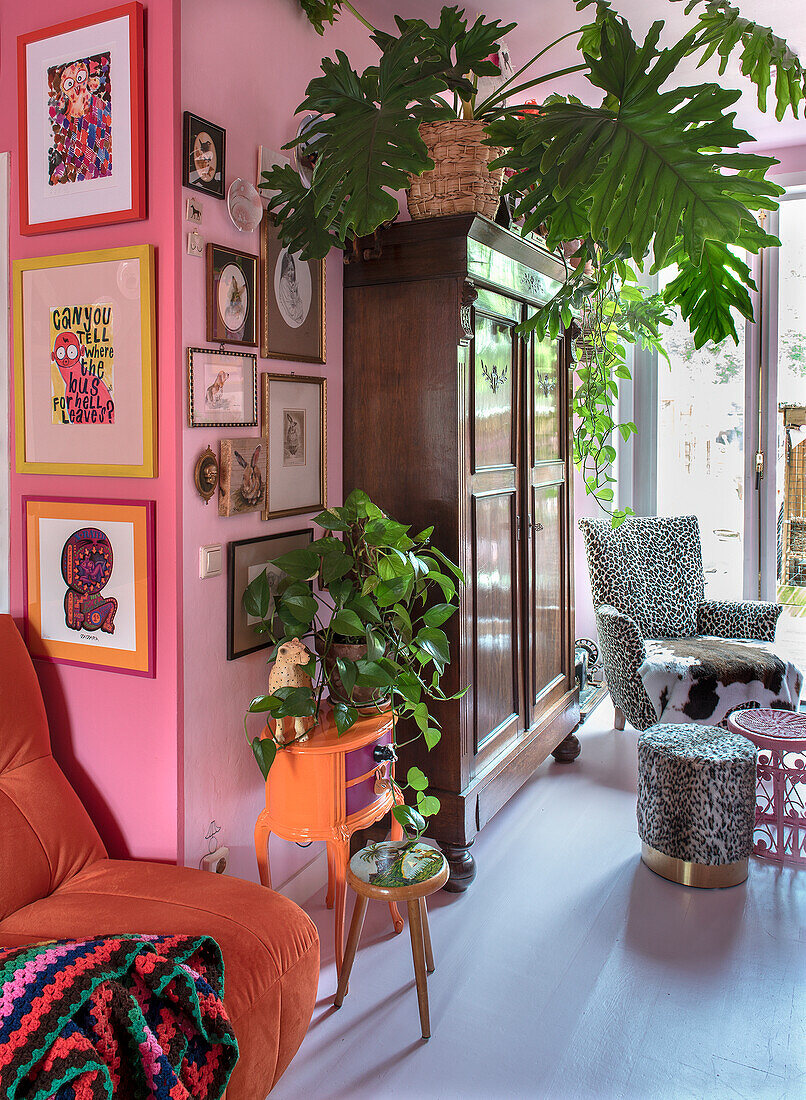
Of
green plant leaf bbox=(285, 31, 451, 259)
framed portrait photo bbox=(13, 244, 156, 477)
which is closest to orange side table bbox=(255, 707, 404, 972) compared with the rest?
framed portrait photo bbox=(13, 244, 156, 477)

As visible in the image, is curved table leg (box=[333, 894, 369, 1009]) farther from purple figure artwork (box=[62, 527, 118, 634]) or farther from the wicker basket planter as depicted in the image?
the wicker basket planter

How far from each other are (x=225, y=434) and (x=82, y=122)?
0.78 m

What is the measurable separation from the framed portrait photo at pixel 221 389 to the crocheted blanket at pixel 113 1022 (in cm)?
110

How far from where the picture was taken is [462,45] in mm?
2236

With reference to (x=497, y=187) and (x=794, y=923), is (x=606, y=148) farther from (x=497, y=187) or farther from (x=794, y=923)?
(x=794, y=923)

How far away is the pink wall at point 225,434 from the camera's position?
1.96 m

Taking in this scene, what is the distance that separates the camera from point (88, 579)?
6.79 ft

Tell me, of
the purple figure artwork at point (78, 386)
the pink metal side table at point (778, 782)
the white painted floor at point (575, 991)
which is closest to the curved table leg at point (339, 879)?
the white painted floor at point (575, 991)

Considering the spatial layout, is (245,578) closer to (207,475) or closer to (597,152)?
(207,475)

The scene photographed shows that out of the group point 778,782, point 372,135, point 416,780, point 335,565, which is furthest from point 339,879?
point 372,135

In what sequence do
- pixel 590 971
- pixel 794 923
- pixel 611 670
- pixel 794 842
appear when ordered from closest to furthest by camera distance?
pixel 590 971 < pixel 794 923 < pixel 794 842 < pixel 611 670

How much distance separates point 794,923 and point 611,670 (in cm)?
138

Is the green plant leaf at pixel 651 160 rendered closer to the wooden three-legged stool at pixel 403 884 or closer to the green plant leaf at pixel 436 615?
the green plant leaf at pixel 436 615

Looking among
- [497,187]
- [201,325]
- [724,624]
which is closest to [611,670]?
[724,624]
